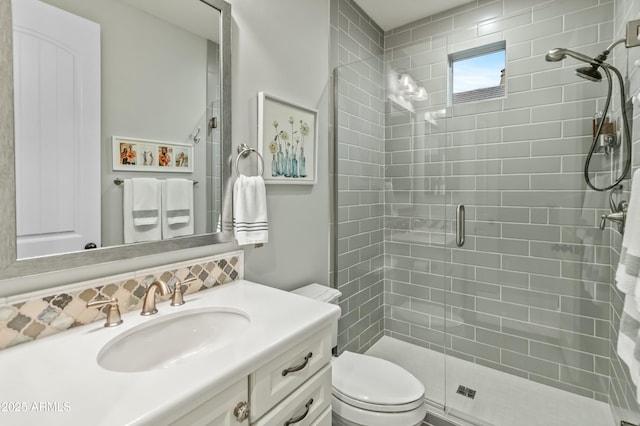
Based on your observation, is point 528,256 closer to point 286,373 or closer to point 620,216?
point 620,216

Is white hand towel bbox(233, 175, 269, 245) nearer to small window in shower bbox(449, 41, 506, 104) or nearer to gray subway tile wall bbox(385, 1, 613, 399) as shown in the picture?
gray subway tile wall bbox(385, 1, 613, 399)

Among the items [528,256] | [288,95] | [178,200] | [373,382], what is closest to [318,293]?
[373,382]

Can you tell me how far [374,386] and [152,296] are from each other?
107 centimetres

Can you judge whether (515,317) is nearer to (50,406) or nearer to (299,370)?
(299,370)

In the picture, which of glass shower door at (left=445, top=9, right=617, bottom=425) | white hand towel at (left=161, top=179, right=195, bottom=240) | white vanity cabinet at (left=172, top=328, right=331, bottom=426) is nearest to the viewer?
white vanity cabinet at (left=172, top=328, right=331, bottom=426)

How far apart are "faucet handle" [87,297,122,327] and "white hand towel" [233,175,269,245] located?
19.8 inches

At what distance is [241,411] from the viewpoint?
2.43 feet

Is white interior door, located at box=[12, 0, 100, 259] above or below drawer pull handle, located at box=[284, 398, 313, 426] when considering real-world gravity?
above

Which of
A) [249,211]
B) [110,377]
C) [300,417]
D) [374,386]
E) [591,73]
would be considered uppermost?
[591,73]

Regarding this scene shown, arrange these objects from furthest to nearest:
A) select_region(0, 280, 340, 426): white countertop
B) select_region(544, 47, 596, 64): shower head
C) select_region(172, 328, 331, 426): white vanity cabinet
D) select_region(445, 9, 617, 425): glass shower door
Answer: select_region(445, 9, 617, 425): glass shower door
select_region(544, 47, 596, 64): shower head
select_region(172, 328, 331, 426): white vanity cabinet
select_region(0, 280, 340, 426): white countertop

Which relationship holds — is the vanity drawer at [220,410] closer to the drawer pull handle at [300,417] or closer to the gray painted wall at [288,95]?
the drawer pull handle at [300,417]

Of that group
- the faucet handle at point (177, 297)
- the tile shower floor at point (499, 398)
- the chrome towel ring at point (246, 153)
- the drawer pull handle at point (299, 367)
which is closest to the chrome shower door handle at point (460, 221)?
the tile shower floor at point (499, 398)

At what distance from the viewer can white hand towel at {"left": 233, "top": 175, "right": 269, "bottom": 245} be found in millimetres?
1328

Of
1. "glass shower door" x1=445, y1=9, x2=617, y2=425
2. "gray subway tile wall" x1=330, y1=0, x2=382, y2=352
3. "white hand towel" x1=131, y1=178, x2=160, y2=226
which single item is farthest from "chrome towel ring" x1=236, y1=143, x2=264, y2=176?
"glass shower door" x1=445, y1=9, x2=617, y2=425
